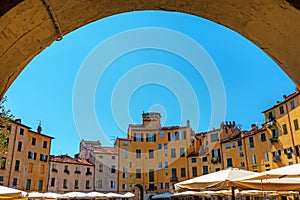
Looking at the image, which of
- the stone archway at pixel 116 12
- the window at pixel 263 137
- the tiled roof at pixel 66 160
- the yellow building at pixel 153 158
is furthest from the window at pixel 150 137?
the stone archway at pixel 116 12

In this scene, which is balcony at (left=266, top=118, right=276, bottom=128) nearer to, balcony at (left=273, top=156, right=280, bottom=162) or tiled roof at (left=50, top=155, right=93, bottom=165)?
balcony at (left=273, top=156, right=280, bottom=162)

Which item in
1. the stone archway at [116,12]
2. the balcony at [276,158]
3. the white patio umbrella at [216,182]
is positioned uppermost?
the balcony at [276,158]

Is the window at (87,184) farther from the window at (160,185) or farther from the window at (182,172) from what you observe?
the window at (182,172)

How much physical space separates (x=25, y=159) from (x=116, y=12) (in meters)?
37.2

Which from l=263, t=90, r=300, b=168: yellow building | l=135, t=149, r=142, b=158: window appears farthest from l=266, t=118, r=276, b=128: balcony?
l=135, t=149, r=142, b=158: window

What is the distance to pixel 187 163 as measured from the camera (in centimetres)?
4619

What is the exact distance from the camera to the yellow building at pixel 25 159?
32.5 metres

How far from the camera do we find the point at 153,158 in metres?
48.6

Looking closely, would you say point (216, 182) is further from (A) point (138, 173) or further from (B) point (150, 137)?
(B) point (150, 137)

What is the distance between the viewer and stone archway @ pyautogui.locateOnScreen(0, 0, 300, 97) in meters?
2.15

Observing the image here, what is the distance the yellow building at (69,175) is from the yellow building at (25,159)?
1.67 metres

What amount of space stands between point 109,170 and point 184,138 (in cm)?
1373

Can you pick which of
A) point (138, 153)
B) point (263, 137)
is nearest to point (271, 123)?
point (263, 137)

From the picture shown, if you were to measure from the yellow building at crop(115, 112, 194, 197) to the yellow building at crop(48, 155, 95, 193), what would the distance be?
5323 mm
